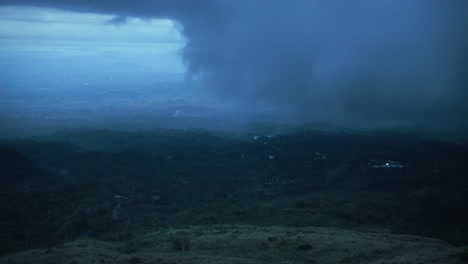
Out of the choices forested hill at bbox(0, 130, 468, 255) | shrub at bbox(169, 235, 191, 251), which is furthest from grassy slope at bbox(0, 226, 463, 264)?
forested hill at bbox(0, 130, 468, 255)

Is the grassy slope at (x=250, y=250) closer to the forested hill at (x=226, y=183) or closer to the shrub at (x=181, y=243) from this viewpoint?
the shrub at (x=181, y=243)

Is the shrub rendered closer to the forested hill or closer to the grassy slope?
the grassy slope

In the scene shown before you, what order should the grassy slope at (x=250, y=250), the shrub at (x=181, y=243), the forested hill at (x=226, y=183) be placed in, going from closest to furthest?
the grassy slope at (x=250, y=250) → the shrub at (x=181, y=243) → the forested hill at (x=226, y=183)

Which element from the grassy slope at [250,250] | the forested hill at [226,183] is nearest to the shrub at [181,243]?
the grassy slope at [250,250]

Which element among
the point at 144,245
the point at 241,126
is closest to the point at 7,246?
the point at 144,245

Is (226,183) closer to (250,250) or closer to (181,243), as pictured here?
(181,243)

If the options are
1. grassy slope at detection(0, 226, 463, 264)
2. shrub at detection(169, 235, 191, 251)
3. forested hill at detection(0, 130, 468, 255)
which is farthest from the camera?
forested hill at detection(0, 130, 468, 255)

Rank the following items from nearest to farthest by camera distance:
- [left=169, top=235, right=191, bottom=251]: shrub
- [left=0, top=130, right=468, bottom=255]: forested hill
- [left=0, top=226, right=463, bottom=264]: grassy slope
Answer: [left=0, top=226, right=463, bottom=264]: grassy slope, [left=169, top=235, right=191, bottom=251]: shrub, [left=0, top=130, right=468, bottom=255]: forested hill

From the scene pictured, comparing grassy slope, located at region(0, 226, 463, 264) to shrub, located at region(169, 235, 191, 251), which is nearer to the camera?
grassy slope, located at region(0, 226, 463, 264)

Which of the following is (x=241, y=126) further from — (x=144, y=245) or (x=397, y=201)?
(x=144, y=245)

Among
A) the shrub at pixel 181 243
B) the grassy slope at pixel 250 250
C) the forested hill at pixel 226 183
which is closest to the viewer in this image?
the grassy slope at pixel 250 250

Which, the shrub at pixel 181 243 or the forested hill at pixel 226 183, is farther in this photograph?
the forested hill at pixel 226 183
